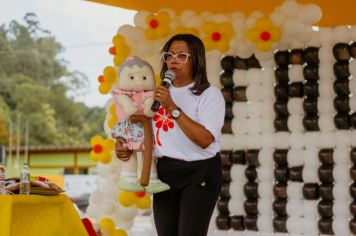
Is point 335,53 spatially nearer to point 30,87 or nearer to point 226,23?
point 226,23

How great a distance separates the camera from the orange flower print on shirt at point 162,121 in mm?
2598

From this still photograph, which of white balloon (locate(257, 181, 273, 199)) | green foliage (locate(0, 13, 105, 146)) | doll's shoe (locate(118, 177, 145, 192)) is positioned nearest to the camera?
doll's shoe (locate(118, 177, 145, 192))

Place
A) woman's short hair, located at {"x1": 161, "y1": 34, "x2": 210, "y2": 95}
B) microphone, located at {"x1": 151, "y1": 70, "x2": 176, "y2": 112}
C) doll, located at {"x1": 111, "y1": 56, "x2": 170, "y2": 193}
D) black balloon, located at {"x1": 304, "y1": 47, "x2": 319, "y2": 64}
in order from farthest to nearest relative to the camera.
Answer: black balloon, located at {"x1": 304, "y1": 47, "x2": 319, "y2": 64}
doll, located at {"x1": 111, "y1": 56, "x2": 170, "y2": 193}
woman's short hair, located at {"x1": 161, "y1": 34, "x2": 210, "y2": 95}
microphone, located at {"x1": 151, "y1": 70, "x2": 176, "y2": 112}

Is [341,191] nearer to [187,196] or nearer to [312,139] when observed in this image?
[312,139]

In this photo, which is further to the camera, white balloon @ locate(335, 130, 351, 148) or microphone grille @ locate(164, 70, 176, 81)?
white balloon @ locate(335, 130, 351, 148)

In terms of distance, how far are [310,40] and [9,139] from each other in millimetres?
25573

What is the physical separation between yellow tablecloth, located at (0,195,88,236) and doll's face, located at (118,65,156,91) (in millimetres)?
594

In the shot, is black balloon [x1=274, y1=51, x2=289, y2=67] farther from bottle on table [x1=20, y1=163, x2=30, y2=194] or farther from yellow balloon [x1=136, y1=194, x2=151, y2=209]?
bottle on table [x1=20, y1=163, x2=30, y2=194]

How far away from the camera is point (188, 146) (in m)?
2.54

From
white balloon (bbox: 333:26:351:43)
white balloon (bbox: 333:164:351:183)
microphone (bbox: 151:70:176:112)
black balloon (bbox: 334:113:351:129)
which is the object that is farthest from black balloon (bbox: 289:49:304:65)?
microphone (bbox: 151:70:176:112)

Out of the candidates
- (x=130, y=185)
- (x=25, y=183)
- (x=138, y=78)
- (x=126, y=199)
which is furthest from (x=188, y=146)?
(x=126, y=199)

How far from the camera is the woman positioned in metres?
2.51

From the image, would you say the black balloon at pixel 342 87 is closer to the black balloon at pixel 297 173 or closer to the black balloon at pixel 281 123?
the black balloon at pixel 281 123

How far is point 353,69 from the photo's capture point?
483 centimetres
